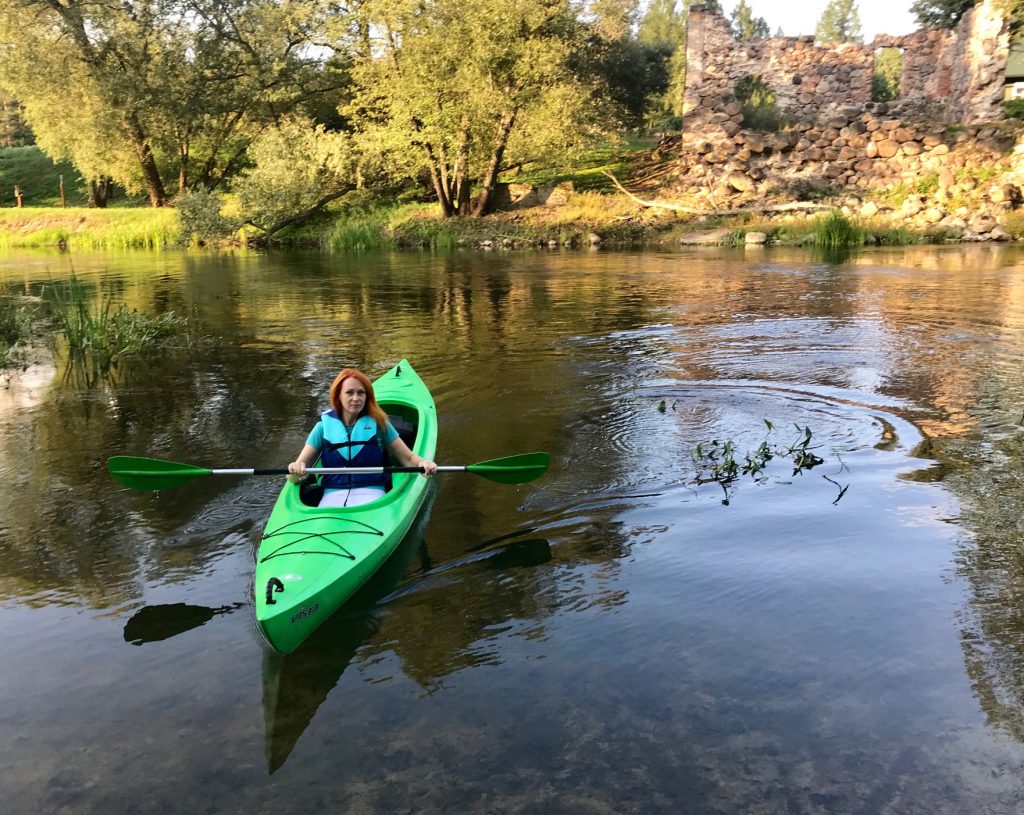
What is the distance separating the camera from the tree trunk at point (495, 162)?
81.6 feet

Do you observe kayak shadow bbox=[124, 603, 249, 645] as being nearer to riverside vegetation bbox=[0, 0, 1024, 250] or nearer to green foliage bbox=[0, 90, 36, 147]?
riverside vegetation bbox=[0, 0, 1024, 250]

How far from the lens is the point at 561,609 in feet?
13.8

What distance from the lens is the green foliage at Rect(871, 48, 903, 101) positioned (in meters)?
42.3

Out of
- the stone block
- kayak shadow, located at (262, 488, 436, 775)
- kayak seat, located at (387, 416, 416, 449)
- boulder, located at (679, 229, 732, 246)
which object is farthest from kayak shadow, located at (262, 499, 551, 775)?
the stone block

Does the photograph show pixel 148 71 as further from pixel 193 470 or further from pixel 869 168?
pixel 193 470

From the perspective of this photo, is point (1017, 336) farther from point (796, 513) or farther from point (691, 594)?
point (691, 594)

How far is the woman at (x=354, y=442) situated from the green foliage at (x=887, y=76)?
1330 inches

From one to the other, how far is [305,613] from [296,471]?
1147 millimetres

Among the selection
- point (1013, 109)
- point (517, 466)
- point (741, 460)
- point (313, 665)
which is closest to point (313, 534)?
point (313, 665)

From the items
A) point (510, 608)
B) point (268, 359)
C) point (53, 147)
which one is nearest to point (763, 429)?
point (510, 608)

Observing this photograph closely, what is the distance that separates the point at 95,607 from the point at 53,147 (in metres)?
31.1

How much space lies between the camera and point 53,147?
1191 inches

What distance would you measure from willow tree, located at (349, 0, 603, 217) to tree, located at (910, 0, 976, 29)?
16996 millimetres

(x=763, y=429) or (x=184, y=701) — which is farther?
(x=763, y=429)
